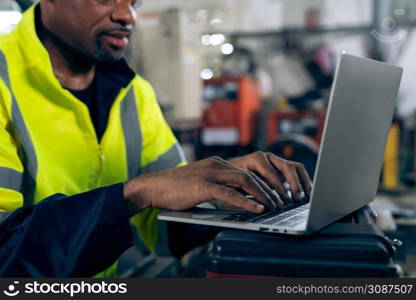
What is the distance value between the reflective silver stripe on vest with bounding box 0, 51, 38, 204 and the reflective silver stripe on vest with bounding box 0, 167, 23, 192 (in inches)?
3.0

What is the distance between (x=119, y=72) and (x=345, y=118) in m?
0.76

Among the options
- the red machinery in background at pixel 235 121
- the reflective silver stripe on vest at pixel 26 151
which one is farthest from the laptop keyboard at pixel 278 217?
the red machinery in background at pixel 235 121

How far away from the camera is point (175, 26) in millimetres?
3908

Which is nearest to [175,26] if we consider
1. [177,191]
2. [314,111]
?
[314,111]

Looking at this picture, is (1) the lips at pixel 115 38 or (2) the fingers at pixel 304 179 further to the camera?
(1) the lips at pixel 115 38

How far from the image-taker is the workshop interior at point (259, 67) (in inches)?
153

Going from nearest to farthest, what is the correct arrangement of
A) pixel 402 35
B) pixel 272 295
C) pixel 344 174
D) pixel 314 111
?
pixel 272 295 < pixel 344 174 < pixel 314 111 < pixel 402 35

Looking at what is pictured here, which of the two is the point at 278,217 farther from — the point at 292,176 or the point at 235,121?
the point at 235,121

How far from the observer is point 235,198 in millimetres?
677

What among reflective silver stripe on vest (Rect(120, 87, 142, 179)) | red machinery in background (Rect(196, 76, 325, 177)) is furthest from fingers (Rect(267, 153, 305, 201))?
red machinery in background (Rect(196, 76, 325, 177))

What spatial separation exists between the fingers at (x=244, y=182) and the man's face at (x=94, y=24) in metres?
0.53

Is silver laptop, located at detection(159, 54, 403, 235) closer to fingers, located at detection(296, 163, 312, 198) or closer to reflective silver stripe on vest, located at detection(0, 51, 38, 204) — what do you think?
fingers, located at detection(296, 163, 312, 198)

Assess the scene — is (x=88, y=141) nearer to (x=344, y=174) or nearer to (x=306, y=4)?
(x=344, y=174)

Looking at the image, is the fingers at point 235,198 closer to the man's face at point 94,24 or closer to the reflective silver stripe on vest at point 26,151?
the reflective silver stripe on vest at point 26,151
